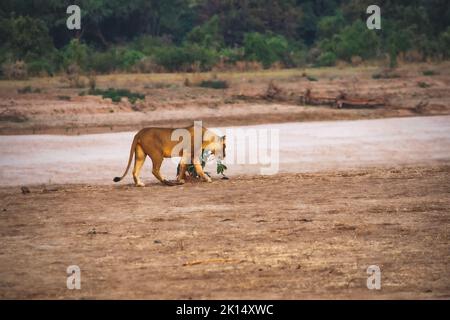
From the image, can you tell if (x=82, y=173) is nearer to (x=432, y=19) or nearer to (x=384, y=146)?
(x=384, y=146)

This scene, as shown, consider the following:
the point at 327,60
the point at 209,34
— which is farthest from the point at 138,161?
the point at 209,34

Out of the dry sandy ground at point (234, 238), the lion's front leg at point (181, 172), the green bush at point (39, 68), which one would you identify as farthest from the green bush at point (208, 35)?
the dry sandy ground at point (234, 238)

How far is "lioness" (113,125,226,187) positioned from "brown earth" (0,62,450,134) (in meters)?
7.10

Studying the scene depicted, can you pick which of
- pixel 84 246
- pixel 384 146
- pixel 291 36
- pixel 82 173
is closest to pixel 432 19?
pixel 291 36

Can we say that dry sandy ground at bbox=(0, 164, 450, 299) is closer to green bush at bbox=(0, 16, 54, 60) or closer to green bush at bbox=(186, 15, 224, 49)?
green bush at bbox=(0, 16, 54, 60)

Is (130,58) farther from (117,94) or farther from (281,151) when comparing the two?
(281,151)

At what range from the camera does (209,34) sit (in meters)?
36.3

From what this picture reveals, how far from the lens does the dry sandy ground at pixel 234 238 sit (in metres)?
8.91

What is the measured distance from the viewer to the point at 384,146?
1923 cm

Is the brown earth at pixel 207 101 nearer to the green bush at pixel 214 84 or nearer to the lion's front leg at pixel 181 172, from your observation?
the green bush at pixel 214 84

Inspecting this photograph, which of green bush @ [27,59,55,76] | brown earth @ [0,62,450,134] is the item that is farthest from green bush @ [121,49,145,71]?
green bush @ [27,59,55,76]

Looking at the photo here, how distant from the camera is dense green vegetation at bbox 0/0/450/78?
30.3 metres

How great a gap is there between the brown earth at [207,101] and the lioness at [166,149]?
23.3 ft
